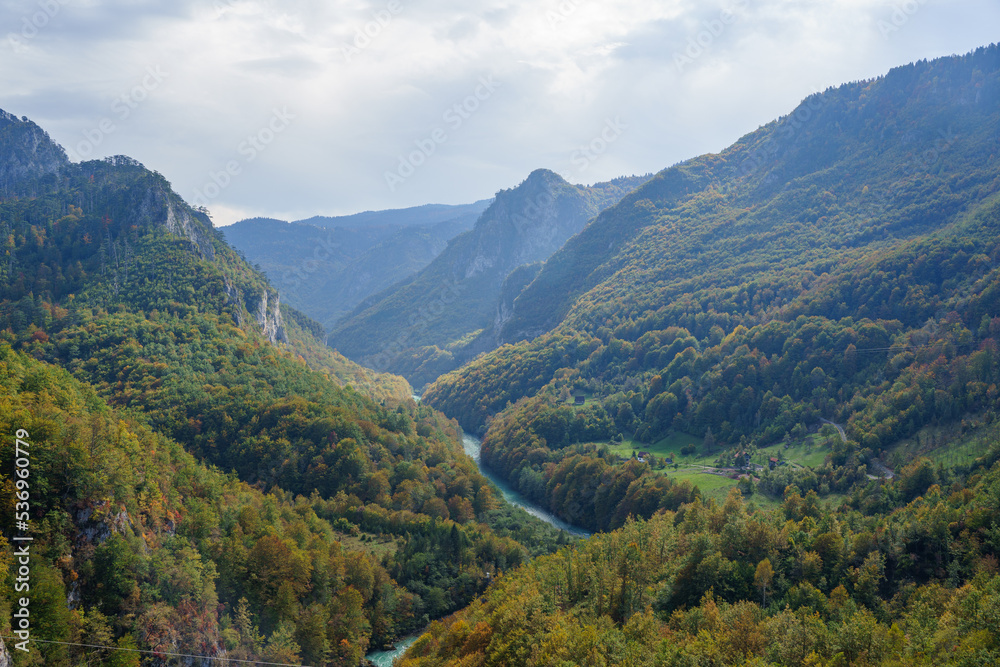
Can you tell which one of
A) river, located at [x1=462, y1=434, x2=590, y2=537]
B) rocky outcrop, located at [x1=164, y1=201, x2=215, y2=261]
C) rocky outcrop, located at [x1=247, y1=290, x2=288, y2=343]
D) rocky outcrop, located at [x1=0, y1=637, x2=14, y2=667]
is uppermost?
rocky outcrop, located at [x1=164, y1=201, x2=215, y2=261]

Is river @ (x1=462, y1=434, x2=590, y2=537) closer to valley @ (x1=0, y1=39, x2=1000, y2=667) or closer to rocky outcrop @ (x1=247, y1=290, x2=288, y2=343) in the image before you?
valley @ (x1=0, y1=39, x2=1000, y2=667)

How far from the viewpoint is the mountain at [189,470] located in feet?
189

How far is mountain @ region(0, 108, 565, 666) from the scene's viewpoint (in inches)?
2270

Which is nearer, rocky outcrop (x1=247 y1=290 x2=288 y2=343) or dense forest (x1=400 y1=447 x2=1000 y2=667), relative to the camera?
dense forest (x1=400 y1=447 x2=1000 y2=667)

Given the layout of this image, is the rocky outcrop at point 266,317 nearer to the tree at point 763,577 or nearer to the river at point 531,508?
the river at point 531,508

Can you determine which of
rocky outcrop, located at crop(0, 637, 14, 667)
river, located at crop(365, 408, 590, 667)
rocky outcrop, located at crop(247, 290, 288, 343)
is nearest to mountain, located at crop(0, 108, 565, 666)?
rocky outcrop, located at crop(247, 290, 288, 343)

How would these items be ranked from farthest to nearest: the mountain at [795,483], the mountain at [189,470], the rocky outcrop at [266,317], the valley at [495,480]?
the rocky outcrop at [266,317] < the mountain at [189,470] < the valley at [495,480] < the mountain at [795,483]

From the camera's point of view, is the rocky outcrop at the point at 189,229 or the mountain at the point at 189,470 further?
the rocky outcrop at the point at 189,229

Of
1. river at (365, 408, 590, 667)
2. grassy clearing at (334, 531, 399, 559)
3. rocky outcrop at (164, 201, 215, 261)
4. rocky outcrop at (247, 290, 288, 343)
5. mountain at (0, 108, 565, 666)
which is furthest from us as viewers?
rocky outcrop at (247, 290, 288, 343)

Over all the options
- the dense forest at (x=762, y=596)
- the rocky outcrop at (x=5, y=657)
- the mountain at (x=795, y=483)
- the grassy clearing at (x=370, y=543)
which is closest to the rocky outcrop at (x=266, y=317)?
the mountain at (x=795, y=483)

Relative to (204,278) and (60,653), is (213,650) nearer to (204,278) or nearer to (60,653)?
(60,653)

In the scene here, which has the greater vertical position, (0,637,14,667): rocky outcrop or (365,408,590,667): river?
(0,637,14,667): rocky outcrop

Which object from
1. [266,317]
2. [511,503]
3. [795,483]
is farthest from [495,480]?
[266,317]

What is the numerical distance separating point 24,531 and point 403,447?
85.5 m
